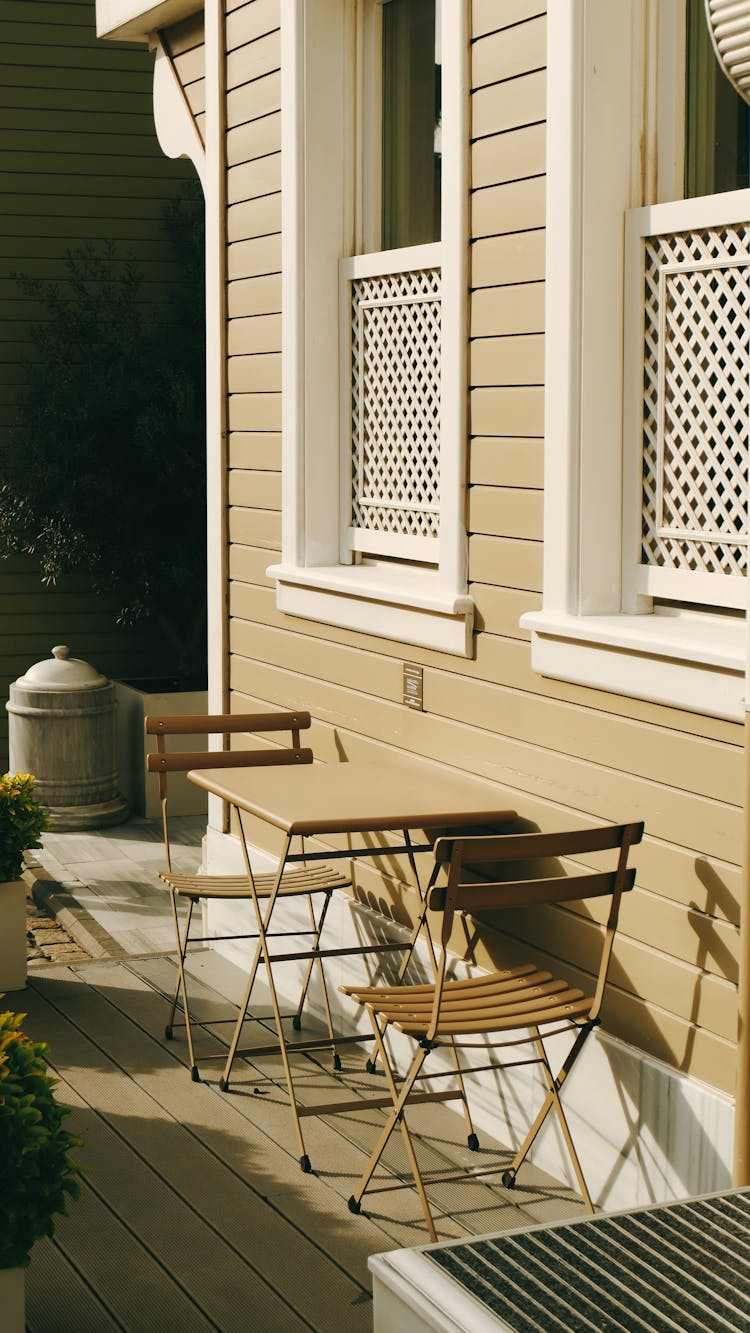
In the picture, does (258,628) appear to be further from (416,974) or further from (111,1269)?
(111,1269)

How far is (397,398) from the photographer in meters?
5.28

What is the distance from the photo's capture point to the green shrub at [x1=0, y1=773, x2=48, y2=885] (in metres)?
5.48

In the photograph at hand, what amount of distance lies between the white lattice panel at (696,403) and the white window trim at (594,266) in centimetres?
9

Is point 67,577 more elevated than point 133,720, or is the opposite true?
point 67,577

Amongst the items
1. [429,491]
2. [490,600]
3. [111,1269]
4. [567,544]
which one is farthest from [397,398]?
[111,1269]

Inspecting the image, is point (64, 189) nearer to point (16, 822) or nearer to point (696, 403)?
point (16, 822)

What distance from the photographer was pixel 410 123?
5.43m

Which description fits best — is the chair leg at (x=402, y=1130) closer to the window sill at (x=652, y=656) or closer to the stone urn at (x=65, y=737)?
the window sill at (x=652, y=656)

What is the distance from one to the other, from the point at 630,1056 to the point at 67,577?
23.2 ft

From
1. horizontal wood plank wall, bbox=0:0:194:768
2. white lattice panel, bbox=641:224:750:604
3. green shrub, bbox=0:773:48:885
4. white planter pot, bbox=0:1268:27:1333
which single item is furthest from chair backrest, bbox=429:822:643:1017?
horizontal wood plank wall, bbox=0:0:194:768

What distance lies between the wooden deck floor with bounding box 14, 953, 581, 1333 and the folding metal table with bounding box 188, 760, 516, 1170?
13 cm

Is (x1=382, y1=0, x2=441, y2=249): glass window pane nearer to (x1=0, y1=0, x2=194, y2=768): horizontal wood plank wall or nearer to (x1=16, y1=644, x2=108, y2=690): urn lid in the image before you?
(x1=16, y1=644, x2=108, y2=690): urn lid

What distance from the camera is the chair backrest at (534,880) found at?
3.41m

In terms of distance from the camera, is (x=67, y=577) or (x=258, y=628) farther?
(x=67, y=577)
